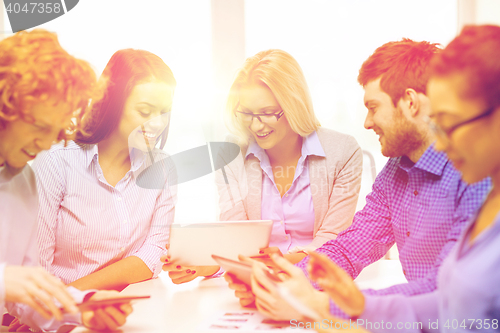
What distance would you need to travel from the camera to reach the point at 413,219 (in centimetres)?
123

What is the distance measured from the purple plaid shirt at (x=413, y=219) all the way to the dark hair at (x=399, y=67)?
0.72 feet

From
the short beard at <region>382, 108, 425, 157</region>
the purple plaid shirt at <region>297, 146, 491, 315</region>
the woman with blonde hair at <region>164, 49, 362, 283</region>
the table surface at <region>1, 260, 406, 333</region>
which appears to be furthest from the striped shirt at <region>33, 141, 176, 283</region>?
the short beard at <region>382, 108, 425, 157</region>

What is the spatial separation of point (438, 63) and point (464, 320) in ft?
1.44

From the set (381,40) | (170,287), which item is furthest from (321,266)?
(381,40)

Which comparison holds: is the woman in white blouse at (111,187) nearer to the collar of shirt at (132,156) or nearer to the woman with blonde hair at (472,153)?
the collar of shirt at (132,156)

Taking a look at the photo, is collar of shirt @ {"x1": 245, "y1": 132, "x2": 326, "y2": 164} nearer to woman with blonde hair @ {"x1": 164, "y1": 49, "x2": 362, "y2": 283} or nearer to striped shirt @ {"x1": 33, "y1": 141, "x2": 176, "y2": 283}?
woman with blonde hair @ {"x1": 164, "y1": 49, "x2": 362, "y2": 283}

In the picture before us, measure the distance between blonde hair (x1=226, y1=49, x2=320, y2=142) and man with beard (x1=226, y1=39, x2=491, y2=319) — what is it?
44 cm

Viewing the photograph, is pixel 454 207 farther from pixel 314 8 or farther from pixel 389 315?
pixel 314 8

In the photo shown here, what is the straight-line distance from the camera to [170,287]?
1.30 meters

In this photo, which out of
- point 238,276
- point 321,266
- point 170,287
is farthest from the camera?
point 170,287

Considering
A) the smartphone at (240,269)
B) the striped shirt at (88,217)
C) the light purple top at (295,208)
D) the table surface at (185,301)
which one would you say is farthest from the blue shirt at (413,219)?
the striped shirt at (88,217)

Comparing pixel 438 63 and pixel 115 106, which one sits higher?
pixel 438 63

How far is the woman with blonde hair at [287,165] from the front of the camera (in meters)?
1.75

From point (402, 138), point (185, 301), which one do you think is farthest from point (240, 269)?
point (402, 138)
